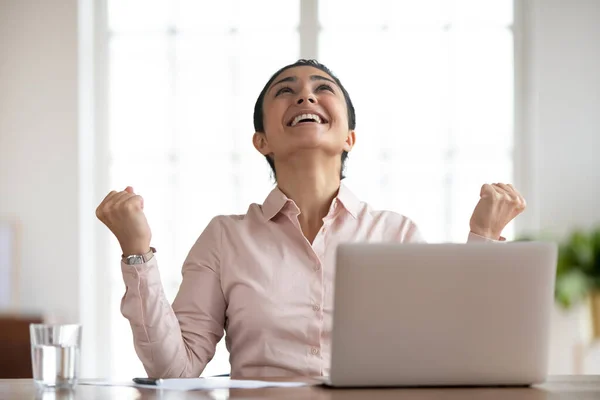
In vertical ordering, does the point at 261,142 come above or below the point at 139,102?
below

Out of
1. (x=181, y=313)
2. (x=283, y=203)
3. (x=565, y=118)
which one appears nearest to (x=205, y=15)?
(x=565, y=118)

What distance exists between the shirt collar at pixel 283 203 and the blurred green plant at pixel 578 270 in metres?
2.82

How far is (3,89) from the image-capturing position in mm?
5375

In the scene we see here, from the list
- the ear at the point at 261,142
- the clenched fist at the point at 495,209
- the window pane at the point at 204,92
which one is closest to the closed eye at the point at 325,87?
the ear at the point at 261,142

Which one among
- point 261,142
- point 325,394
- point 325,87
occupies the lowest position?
point 325,394

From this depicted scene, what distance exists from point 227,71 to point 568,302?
8.50ft

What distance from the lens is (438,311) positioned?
55.9 inches

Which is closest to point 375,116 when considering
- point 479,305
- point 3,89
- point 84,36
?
point 84,36

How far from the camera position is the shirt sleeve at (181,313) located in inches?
78.0

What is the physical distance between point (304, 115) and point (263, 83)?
3.26 metres

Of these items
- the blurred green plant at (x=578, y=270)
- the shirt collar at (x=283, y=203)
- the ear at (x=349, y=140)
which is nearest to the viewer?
the shirt collar at (x=283, y=203)

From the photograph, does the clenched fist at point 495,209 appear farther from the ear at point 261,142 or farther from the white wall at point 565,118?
the white wall at point 565,118

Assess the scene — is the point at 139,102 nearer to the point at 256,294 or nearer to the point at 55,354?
the point at 256,294

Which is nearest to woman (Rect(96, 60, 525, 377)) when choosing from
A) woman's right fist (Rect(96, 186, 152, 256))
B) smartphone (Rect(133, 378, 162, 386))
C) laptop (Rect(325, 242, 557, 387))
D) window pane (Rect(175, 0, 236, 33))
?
woman's right fist (Rect(96, 186, 152, 256))
